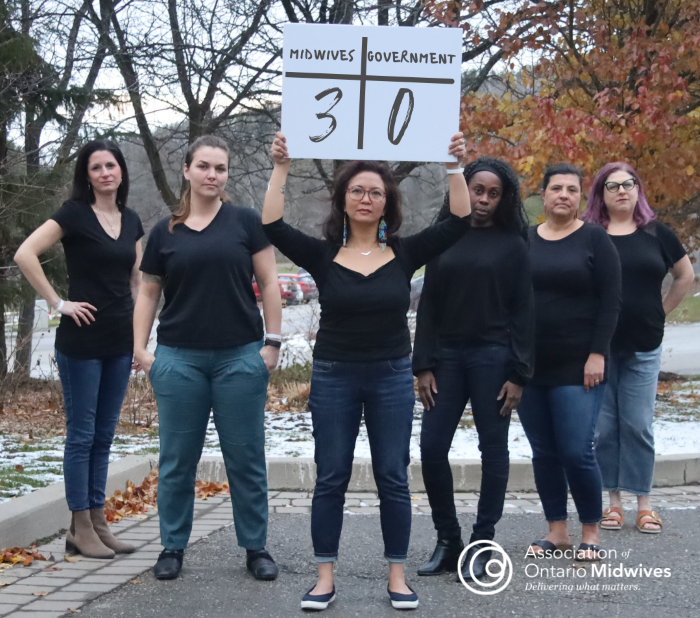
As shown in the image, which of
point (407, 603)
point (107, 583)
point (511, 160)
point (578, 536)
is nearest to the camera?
point (407, 603)

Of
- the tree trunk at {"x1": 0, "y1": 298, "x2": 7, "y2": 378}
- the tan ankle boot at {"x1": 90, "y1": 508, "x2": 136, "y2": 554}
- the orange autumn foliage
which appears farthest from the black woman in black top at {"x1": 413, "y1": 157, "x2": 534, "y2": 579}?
the tree trunk at {"x1": 0, "y1": 298, "x2": 7, "y2": 378}

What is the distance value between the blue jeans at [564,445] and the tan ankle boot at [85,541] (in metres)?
2.27

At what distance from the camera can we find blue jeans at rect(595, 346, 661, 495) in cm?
543

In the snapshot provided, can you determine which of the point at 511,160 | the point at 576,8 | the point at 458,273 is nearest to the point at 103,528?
the point at 458,273

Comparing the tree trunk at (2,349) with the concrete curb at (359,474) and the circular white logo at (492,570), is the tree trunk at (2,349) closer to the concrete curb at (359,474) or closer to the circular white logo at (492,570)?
the concrete curb at (359,474)

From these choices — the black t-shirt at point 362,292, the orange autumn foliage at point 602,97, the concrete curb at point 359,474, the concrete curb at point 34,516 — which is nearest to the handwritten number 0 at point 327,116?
the black t-shirt at point 362,292

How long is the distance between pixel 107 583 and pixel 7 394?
710 centimetres

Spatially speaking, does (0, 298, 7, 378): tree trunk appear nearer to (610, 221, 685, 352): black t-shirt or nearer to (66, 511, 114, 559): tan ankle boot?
(66, 511, 114, 559): tan ankle boot

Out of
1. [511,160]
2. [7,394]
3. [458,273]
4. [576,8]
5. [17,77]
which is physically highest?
[576,8]

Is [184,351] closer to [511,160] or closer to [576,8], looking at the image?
[511,160]

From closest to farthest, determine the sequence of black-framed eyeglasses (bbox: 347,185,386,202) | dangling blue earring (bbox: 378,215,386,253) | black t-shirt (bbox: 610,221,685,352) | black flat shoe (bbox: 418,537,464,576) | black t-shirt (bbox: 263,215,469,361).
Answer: black t-shirt (bbox: 263,215,469,361) → black-framed eyeglasses (bbox: 347,185,386,202) → dangling blue earring (bbox: 378,215,386,253) → black flat shoe (bbox: 418,537,464,576) → black t-shirt (bbox: 610,221,685,352)

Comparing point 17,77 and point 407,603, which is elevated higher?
point 17,77

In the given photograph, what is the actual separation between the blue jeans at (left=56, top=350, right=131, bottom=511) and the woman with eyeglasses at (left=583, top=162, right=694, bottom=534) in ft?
9.30

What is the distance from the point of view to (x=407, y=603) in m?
3.93
